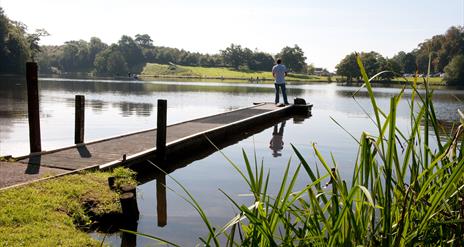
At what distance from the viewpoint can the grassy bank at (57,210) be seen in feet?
14.8

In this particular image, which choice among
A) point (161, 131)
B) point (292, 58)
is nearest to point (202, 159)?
point (161, 131)

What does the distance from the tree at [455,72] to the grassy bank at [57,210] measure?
86.5m

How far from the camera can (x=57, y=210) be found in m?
5.45

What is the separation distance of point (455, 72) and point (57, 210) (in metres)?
89.4

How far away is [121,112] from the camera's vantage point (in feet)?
69.9

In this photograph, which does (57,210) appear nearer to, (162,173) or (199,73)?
(162,173)

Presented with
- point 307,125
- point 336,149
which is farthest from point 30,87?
point 307,125

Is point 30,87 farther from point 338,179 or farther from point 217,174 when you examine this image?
point 338,179

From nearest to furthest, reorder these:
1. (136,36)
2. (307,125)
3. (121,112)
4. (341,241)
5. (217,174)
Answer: (341,241) → (217,174) → (307,125) → (121,112) → (136,36)

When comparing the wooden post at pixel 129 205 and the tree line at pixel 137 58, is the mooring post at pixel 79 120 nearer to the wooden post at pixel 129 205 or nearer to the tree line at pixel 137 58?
the wooden post at pixel 129 205

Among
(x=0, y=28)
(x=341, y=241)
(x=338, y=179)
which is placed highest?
(x=0, y=28)

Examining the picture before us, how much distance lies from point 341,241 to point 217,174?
7.46 m

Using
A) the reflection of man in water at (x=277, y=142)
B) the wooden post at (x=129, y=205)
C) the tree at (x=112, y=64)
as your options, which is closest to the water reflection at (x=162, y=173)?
the wooden post at (x=129, y=205)

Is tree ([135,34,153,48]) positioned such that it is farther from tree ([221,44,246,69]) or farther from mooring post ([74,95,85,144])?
mooring post ([74,95,85,144])
